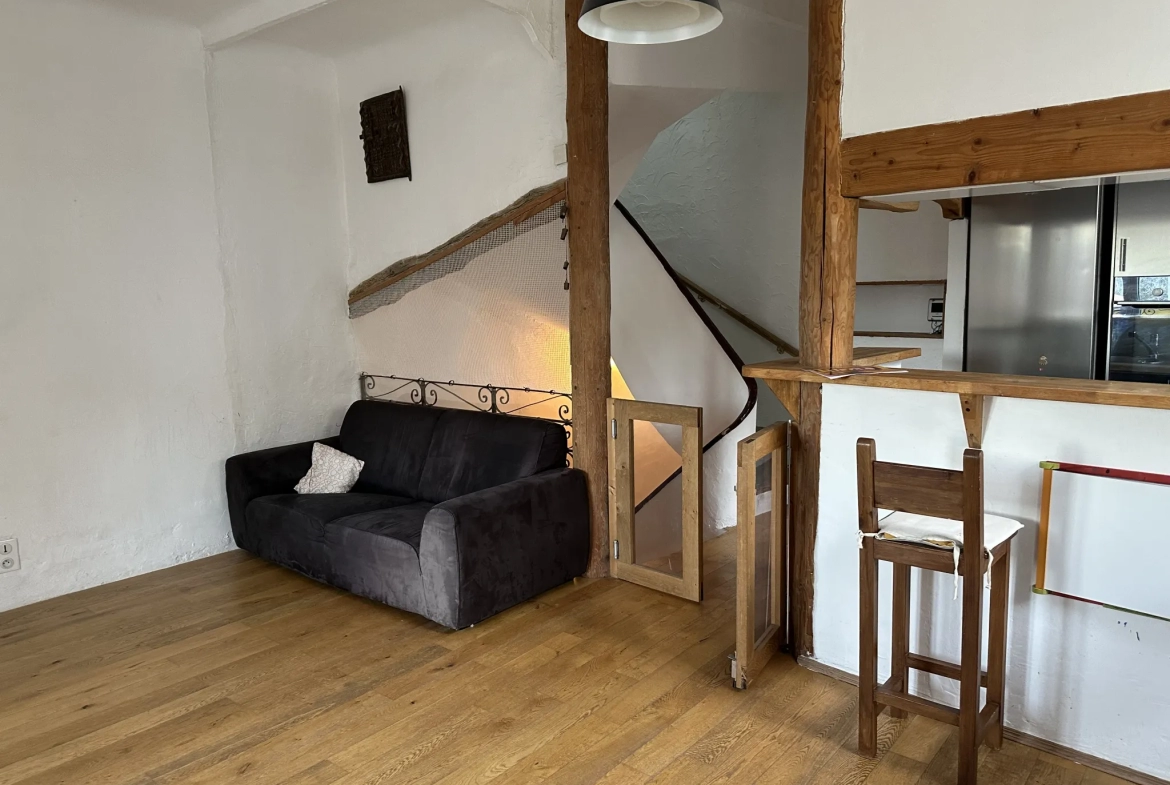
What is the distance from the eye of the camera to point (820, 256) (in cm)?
267

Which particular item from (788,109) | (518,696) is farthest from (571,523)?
(788,109)

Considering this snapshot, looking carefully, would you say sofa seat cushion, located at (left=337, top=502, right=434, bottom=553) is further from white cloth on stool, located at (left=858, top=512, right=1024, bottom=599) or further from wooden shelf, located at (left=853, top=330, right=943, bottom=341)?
wooden shelf, located at (left=853, top=330, right=943, bottom=341)

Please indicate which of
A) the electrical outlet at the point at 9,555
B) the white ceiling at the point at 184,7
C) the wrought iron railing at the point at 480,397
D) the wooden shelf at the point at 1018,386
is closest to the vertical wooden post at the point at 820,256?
the wooden shelf at the point at 1018,386

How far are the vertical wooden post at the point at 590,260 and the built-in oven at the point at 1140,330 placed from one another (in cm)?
253

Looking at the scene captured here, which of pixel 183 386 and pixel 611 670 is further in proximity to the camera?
pixel 183 386

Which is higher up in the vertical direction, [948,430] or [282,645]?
[948,430]

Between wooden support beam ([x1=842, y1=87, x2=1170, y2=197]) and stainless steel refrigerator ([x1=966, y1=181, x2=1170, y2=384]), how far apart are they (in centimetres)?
195

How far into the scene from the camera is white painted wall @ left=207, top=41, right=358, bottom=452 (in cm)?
430

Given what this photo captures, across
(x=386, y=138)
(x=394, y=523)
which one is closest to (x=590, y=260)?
(x=394, y=523)

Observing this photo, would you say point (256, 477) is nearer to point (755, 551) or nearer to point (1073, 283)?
point (755, 551)

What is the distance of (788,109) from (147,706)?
469cm

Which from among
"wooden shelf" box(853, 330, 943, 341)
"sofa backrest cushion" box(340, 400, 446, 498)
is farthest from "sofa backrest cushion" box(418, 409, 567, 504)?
"wooden shelf" box(853, 330, 943, 341)

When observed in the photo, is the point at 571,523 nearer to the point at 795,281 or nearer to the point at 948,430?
the point at 948,430

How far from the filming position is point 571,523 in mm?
3654
